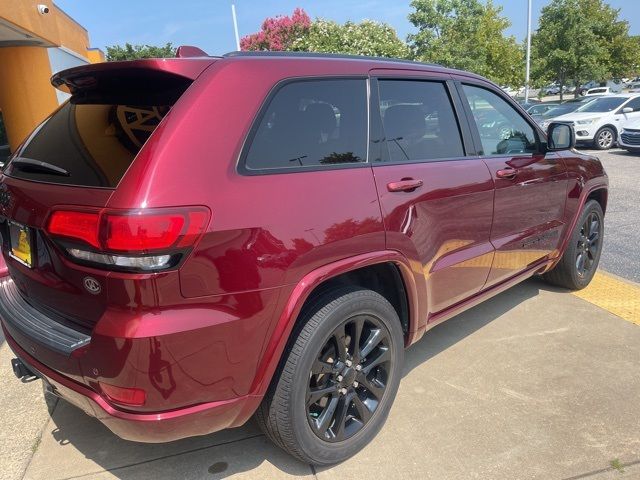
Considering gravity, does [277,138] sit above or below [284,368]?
above

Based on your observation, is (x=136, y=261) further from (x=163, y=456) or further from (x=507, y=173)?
(x=507, y=173)

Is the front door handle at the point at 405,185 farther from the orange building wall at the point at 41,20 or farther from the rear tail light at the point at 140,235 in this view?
the orange building wall at the point at 41,20

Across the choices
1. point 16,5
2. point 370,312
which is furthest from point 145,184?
point 16,5

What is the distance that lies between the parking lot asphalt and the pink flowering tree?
2663cm

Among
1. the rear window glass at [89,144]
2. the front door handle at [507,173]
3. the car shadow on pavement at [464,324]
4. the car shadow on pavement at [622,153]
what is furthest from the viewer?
the car shadow on pavement at [622,153]

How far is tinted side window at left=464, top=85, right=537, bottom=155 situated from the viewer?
3.32 meters

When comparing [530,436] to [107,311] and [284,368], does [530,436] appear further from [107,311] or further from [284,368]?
[107,311]

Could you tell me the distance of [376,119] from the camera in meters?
2.58

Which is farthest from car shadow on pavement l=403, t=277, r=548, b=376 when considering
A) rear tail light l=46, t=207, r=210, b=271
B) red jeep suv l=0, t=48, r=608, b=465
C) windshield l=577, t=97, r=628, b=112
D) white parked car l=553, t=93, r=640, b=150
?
windshield l=577, t=97, r=628, b=112

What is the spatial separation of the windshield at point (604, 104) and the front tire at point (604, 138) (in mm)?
660

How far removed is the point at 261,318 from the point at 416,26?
2637 cm

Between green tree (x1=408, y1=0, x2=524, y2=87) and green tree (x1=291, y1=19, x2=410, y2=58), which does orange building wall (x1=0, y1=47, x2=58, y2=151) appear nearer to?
green tree (x1=291, y1=19, x2=410, y2=58)

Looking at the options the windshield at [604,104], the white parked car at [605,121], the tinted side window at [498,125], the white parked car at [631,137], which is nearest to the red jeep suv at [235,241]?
the tinted side window at [498,125]

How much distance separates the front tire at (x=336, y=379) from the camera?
2160mm
